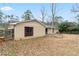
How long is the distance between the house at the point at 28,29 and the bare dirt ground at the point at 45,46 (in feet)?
0.14

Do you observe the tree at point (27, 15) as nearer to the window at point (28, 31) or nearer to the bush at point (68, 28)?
the window at point (28, 31)

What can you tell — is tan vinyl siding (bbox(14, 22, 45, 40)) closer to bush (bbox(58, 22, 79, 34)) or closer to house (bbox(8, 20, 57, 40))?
house (bbox(8, 20, 57, 40))

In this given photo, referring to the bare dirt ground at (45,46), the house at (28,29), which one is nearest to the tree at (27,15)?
the house at (28,29)

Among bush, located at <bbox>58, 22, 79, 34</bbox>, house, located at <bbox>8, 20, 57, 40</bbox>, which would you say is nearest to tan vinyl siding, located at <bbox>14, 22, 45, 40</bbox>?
house, located at <bbox>8, 20, 57, 40</bbox>

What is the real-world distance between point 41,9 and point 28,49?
14.3 inches

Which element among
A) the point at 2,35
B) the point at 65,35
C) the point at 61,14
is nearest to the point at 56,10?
the point at 61,14

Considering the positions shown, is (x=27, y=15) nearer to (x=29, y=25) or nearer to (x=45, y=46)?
(x=29, y=25)

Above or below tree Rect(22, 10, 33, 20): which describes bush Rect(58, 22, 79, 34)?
below

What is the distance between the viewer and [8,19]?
1130 mm

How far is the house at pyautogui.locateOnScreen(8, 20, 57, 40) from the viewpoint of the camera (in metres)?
1.12

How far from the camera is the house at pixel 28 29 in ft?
3.68

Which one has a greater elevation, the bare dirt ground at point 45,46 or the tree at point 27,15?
the tree at point 27,15

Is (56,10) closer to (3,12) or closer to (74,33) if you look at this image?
(74,33)

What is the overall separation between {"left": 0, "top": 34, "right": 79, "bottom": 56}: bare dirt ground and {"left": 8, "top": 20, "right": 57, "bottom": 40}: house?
0.04 metres
